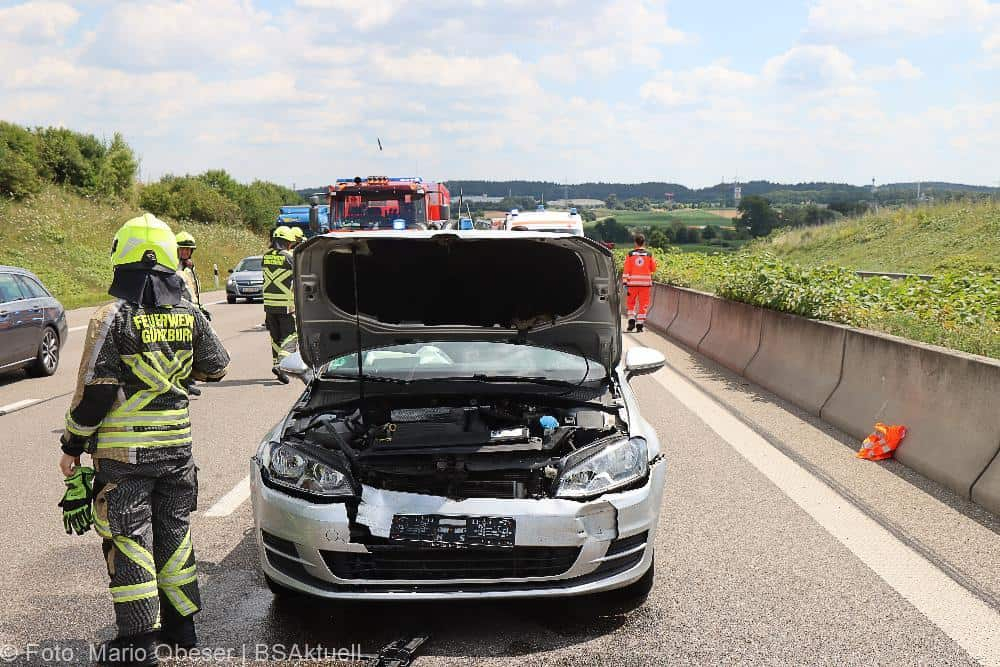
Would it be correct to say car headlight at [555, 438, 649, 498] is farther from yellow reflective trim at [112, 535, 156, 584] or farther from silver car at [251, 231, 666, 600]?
yellow reflective trim at [112, 535, 156, 584]

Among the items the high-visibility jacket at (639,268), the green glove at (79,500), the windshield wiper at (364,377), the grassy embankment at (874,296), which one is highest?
the windshield wiper at (364,377)

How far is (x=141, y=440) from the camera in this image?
4.26m

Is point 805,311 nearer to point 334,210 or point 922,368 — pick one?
point 922,368

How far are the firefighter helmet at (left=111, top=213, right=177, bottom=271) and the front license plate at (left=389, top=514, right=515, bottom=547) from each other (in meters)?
1.48

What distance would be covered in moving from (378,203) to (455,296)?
1693 centimetres

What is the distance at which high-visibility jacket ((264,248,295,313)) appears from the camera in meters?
12.4

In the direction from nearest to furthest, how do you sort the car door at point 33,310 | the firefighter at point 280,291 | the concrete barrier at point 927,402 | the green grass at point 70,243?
the concrete barrier at point 927,402, the firefighter at point 280,291, the car door at point 33,310, the green grass at point 70,243

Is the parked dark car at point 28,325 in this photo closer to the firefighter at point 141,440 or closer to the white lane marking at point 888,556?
the white lane marking at point 888,556

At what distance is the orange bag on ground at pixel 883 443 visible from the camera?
311 inches

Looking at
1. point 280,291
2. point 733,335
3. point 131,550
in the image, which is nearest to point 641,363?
point 131,550

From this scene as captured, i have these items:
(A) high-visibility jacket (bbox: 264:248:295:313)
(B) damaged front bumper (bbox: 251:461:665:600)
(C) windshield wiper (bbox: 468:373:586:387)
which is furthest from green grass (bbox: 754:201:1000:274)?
(B) damaged front bumper (bbox: 251:461:665:600)

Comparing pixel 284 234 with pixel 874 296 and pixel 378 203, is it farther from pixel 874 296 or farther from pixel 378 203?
pixel 378 203

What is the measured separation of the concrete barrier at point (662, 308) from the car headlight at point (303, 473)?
1555 centimetres

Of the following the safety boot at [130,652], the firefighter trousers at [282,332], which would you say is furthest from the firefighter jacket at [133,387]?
the firefighter trousers at [282,332]
